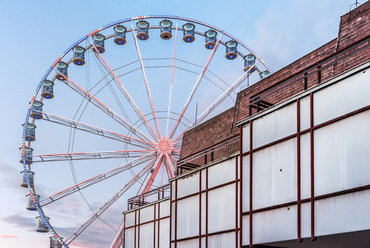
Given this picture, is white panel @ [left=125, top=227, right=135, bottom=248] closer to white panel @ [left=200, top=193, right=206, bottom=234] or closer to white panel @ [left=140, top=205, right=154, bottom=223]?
white panel @ [left=140, top=205, right=154, bottom=223]

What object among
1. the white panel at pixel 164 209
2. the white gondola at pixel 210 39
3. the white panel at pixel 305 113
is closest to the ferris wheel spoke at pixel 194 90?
the white gondola at pixel 210 39

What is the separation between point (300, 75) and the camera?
21359mm

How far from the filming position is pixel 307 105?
18.5m

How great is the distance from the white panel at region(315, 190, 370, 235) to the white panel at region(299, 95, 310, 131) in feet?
7.96

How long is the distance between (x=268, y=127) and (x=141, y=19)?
92.2ft

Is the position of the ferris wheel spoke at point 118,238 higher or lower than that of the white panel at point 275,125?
lower

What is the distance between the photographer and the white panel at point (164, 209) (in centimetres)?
2989

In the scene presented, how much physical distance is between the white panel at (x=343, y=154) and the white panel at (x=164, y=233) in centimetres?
1337

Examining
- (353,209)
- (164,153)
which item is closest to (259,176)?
(353,209)

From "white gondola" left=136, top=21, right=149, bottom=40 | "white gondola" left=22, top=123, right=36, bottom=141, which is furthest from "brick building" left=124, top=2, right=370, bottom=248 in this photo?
"white gondola" left=22, top=123, right=36, bottom=141

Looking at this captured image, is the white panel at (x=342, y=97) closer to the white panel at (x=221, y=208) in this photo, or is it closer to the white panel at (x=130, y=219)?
the white panel at (x=221, y=208)

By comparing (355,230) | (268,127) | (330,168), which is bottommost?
(355,230)

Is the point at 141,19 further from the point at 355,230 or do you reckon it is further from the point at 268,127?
the point at 355,230

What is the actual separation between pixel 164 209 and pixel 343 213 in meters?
15.0
